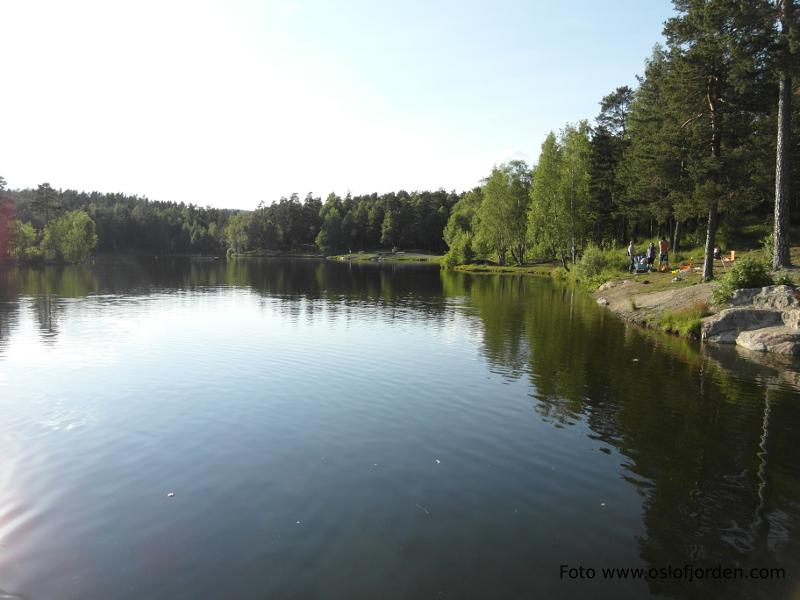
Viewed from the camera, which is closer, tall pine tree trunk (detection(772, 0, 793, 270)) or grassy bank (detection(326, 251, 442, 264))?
tall pine tree trunk (detection(772, 0, 793, 270))

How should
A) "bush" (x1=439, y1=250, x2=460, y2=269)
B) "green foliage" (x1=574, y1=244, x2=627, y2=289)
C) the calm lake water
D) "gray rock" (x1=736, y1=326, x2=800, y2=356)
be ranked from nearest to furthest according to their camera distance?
the calm lake water
"gray rock" (x1=736, y1=326, x2=800, y2=356)
"green foliage" (x1=574, y1=244, x2=627, y2=289)
"bush" (x1=439, y1=250, x2=460, y2=269)

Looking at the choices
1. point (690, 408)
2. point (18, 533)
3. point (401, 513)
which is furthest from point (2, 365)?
point (690, 408)

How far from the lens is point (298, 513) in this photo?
10734mm

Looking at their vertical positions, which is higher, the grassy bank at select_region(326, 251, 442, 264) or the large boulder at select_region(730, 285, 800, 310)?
the large boulder at select_region(730, 285, 800, 310)

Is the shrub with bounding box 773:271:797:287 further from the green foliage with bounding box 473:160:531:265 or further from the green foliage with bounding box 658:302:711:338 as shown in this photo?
the green foliage with bounding box 473:160:531:265

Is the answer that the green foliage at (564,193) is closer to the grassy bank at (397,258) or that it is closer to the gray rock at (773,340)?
the gray rock at (773,340)

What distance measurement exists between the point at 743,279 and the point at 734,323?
3.00 meters

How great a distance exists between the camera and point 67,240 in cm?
11944

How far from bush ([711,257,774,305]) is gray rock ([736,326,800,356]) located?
3333mm

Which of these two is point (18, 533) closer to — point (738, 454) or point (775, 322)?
point (738, 454)

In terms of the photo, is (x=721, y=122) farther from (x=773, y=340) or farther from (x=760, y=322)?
(x=773, y=340)

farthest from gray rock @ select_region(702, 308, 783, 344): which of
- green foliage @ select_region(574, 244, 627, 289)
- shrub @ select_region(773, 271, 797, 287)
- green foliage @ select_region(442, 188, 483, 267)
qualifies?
green foliage @ select_region(442, 188, 483, 267)

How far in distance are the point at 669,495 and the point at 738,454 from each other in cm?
363

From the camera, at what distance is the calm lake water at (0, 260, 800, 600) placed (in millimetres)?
8922
